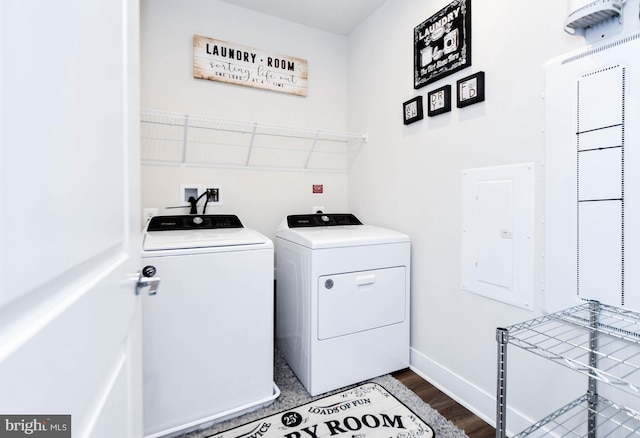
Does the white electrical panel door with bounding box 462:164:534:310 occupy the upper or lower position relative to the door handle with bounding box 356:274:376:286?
upper

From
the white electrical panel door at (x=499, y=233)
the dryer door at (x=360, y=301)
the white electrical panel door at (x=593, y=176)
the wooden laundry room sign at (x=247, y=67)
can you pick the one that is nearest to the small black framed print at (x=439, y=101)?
the white electrical panel door at (x=499, y=233)

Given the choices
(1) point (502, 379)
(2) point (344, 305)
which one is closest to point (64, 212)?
(1) point (502, 379)

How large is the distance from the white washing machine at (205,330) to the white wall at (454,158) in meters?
1.01

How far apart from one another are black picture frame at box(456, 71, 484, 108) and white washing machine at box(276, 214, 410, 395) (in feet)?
2.85

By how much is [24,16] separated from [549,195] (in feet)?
5.36

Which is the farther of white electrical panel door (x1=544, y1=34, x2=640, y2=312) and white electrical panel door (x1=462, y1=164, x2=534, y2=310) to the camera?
white electrical panel door (x1=462, y1=164, x2=534, y2=310)

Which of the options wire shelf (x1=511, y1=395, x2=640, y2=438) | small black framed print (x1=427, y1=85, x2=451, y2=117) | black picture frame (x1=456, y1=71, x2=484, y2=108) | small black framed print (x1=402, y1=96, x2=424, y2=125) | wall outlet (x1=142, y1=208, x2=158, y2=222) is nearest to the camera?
wire shelf (x1=511, y1=395, x2=640, y2=438)

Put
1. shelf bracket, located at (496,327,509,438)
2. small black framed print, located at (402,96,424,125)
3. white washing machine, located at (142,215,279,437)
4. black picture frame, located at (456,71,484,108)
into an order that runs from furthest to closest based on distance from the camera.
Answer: small black framed print, located at (402,96,424,125) < black picture frame, located at (456,71,484,108) < white washing machine, located at (142,215,279,437) < shelf bracket, located at (496,327,509,438)

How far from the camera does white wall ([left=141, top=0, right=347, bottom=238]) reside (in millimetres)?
2121

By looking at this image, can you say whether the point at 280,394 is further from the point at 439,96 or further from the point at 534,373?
the point at 439,96

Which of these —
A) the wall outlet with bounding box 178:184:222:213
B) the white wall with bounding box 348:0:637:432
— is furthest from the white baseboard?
the wall outlet with bounding box 178:184:222:213

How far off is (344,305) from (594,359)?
3.70 ft

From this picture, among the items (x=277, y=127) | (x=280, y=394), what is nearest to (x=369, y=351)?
(x=280, y=394)

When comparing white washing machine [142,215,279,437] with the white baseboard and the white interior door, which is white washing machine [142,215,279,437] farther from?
the white baseboard
